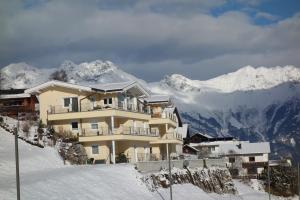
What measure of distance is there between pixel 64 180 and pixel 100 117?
23.9 meters

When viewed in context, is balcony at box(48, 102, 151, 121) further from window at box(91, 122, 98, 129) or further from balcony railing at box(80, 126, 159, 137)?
balcony railing at box(80, 126, 159, 137)

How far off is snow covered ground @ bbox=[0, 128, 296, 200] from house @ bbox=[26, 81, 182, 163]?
29.7 feet

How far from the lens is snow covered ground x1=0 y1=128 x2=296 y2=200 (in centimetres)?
4203

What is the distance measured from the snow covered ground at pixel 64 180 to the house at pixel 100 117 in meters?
9.06

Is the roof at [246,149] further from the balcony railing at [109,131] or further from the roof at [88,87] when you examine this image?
the balcony railing at [109,131]

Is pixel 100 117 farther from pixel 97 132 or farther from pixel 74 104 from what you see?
pixel 74 104

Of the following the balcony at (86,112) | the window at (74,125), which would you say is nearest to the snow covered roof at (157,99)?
the balcony at (86,112)

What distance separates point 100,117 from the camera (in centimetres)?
6988

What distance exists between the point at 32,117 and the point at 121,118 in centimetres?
976

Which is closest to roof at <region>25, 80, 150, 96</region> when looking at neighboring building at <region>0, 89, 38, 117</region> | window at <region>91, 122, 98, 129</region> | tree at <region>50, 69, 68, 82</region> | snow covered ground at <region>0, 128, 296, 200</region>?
window at <region>91, 122, 98, 129</region>

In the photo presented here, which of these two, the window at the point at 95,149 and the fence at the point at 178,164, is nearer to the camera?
the fence at the point at 178,164

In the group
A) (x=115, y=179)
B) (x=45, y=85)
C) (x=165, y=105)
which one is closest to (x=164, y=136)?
(x=165, y=105)

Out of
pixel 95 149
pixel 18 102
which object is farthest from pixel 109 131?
pixel 18 102

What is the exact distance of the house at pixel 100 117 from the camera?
69062 millimetres
